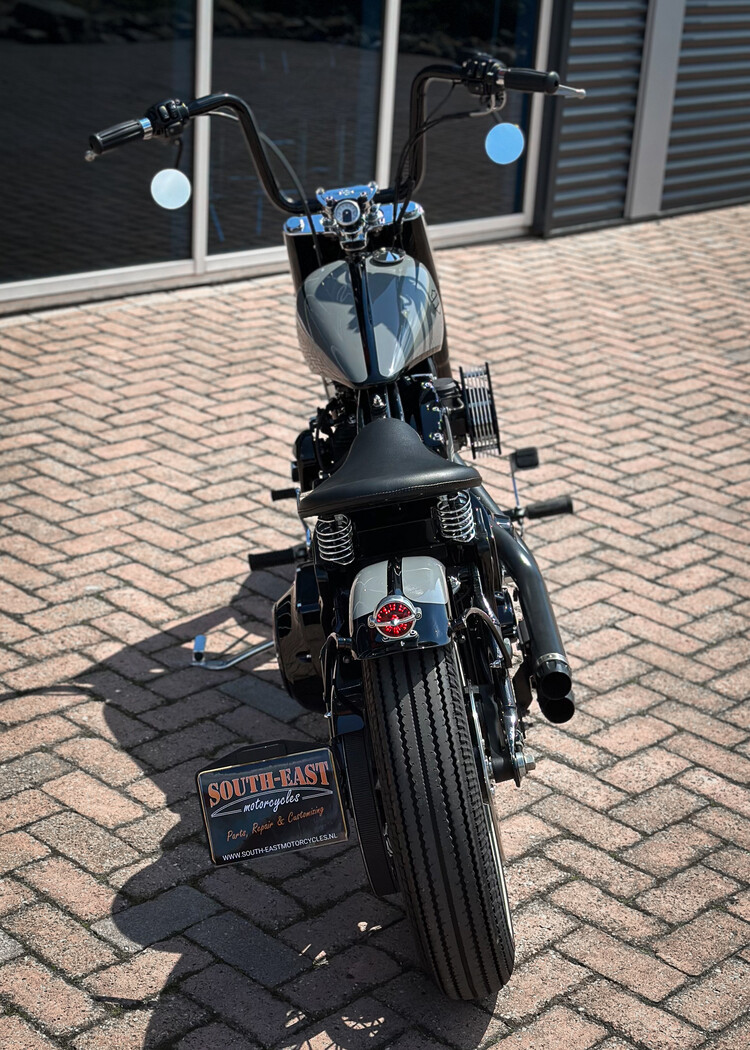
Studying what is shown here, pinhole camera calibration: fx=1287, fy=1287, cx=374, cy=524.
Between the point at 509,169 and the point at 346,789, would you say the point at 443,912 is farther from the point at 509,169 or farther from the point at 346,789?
the point at 509,169

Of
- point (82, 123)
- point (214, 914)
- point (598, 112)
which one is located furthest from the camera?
point (598, 112)

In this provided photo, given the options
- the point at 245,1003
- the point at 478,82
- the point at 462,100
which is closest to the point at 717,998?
the point at 245,1003

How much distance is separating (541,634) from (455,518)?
0.38 meters

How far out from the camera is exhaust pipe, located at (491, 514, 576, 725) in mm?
2910

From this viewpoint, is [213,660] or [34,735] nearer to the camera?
[34,735]

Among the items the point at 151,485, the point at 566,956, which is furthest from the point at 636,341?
the point at 566,956

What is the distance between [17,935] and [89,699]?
99 centimetres

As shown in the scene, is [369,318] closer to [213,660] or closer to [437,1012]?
[213,660]

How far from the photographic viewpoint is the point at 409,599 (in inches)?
99.1

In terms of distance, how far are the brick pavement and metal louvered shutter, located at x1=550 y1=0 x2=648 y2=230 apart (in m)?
2.57

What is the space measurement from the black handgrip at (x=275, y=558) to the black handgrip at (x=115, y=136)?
127 centimetres

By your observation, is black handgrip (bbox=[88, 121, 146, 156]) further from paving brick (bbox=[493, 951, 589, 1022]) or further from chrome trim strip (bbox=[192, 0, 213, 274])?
chrome trim strip (bbox=[192, 0, 213, 274])

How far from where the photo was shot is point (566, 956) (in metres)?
2.87

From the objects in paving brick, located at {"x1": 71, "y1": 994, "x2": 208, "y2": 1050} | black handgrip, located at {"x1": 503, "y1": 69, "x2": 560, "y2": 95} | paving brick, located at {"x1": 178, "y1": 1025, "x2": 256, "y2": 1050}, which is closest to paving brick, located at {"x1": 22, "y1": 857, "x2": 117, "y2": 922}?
paving brick, located at {"x1": 71, "y1": 994, "x2": 208, "y2": 1050}
